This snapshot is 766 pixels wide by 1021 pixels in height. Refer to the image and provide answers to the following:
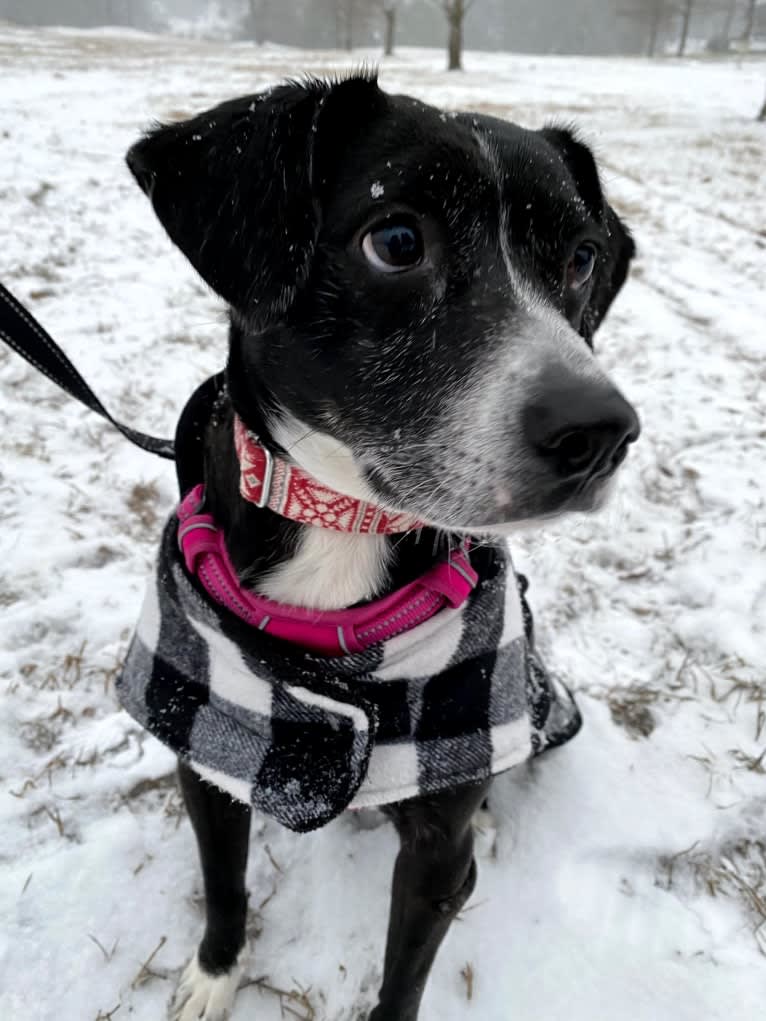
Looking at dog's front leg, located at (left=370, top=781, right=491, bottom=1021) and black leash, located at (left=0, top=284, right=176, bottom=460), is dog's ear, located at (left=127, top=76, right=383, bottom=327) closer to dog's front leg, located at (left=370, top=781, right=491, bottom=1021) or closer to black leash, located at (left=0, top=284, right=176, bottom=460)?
black leash, located at (left=0, top=284, right=176, bottom=460)

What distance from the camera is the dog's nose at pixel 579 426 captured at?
3.59 ft

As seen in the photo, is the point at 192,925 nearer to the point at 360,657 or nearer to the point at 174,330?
the point at 360,657

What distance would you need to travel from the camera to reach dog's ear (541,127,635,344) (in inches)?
69.9

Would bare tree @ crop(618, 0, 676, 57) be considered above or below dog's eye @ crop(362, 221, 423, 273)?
above

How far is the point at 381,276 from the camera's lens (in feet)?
4.18

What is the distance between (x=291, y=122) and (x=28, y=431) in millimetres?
2863

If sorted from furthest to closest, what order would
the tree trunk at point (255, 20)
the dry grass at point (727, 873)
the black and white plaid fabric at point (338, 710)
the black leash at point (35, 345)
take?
the tree trunk at point (255, 20) → the dry grass at point (727, 873) → the black leash at point (35, 345) → the black and white plaid fabric at point (338, 710)

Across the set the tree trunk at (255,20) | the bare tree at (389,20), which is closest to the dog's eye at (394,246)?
the bare tree at (389,20)

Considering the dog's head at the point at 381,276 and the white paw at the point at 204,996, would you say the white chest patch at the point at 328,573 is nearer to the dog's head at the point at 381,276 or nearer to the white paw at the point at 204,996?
the dog's head at the point at 381,276

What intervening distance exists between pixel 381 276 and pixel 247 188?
0.30 metres

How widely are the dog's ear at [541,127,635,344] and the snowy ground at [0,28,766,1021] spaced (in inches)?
24.1

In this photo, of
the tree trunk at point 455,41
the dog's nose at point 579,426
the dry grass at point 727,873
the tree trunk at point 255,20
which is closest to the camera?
the dog's nose at point 579,426

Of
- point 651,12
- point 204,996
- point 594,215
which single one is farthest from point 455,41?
point 204,996

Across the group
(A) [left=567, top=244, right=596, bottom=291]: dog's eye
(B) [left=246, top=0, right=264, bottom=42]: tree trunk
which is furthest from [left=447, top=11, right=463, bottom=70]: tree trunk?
(A) [left=567, top=244, right=596, bottom=291]: dog's eye
